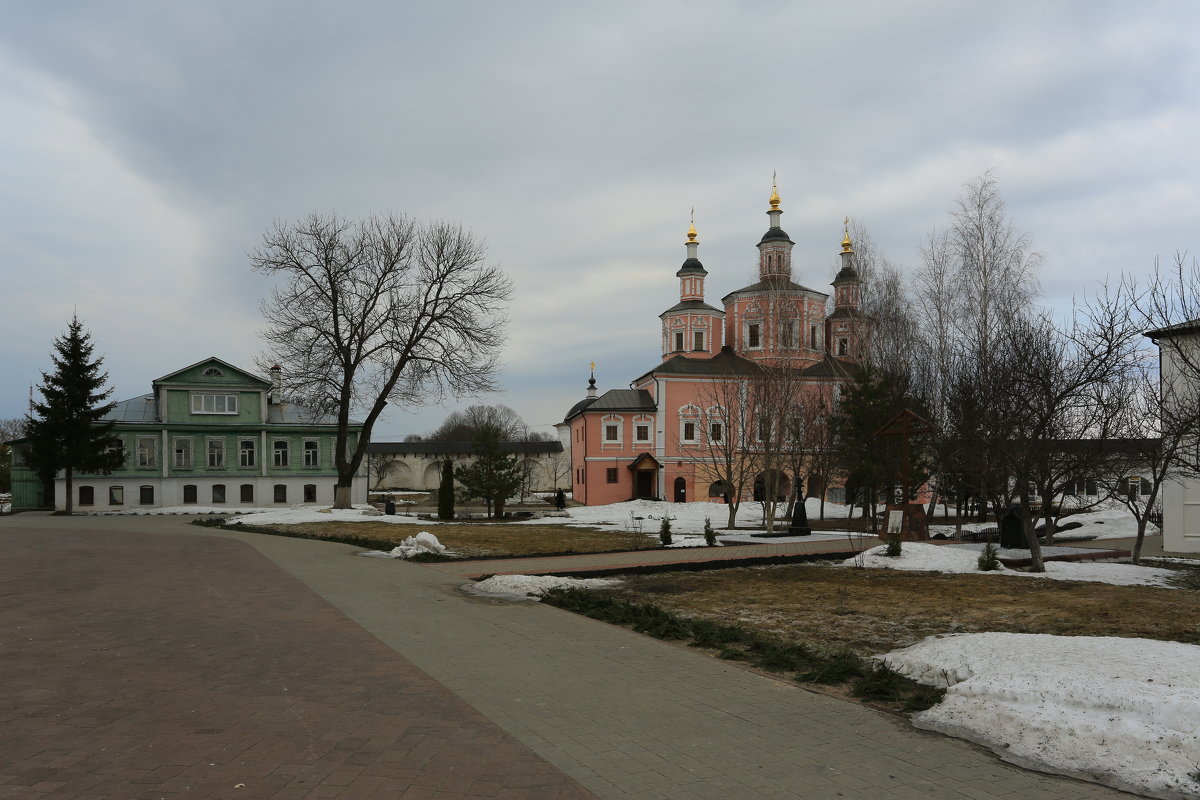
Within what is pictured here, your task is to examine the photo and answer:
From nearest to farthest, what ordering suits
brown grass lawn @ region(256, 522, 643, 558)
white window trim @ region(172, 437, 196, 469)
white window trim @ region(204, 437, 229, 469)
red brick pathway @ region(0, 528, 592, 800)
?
red brick pathway @ region(0, 528, 592, 800), brown grass lawn @ region(256, 522, 643, 558), white window trim @ region(172, 437, 196, 469), white window trim @ region(204, 437, 229, 469)

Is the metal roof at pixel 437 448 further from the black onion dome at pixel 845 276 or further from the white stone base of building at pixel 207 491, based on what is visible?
the black onion dome at pixel 845 276

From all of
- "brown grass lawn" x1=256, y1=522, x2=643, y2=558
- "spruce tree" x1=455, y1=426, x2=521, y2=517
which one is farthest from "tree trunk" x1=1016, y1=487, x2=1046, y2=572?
"spruce tree" x1=455, y1=426, x2=521, y2=517

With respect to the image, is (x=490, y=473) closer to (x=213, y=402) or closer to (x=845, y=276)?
(x=213, y=402)

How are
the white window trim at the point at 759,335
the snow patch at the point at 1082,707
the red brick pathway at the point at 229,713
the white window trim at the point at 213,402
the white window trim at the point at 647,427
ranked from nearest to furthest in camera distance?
1. the red brick pathway at the point at 229,713
2. the snow patch at the point at 1082,707
3. the white window trim at the point at 213,402
4. the white window trim at the point at 759,335
5. the white window trim at the point at 647,427

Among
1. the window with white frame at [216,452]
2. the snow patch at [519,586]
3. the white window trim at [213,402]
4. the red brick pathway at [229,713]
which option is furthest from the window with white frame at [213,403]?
the snow patch at [519,586]

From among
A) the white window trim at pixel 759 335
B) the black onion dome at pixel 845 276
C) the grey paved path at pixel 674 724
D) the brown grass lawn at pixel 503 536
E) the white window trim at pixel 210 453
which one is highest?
the black onion dome at pixel 845 276

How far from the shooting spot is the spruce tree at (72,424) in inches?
1511

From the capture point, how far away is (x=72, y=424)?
38750mm

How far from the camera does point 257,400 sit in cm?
4469

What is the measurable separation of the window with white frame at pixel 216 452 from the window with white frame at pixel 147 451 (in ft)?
8.30

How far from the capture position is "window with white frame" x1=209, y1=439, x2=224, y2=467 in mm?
43625

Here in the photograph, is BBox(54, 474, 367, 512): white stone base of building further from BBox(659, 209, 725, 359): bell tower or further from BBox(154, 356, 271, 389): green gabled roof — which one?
BBox(659, 209, 725, 359): bell tower

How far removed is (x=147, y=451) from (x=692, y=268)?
33.3 m

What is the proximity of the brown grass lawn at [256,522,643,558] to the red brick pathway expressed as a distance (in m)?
7.99
